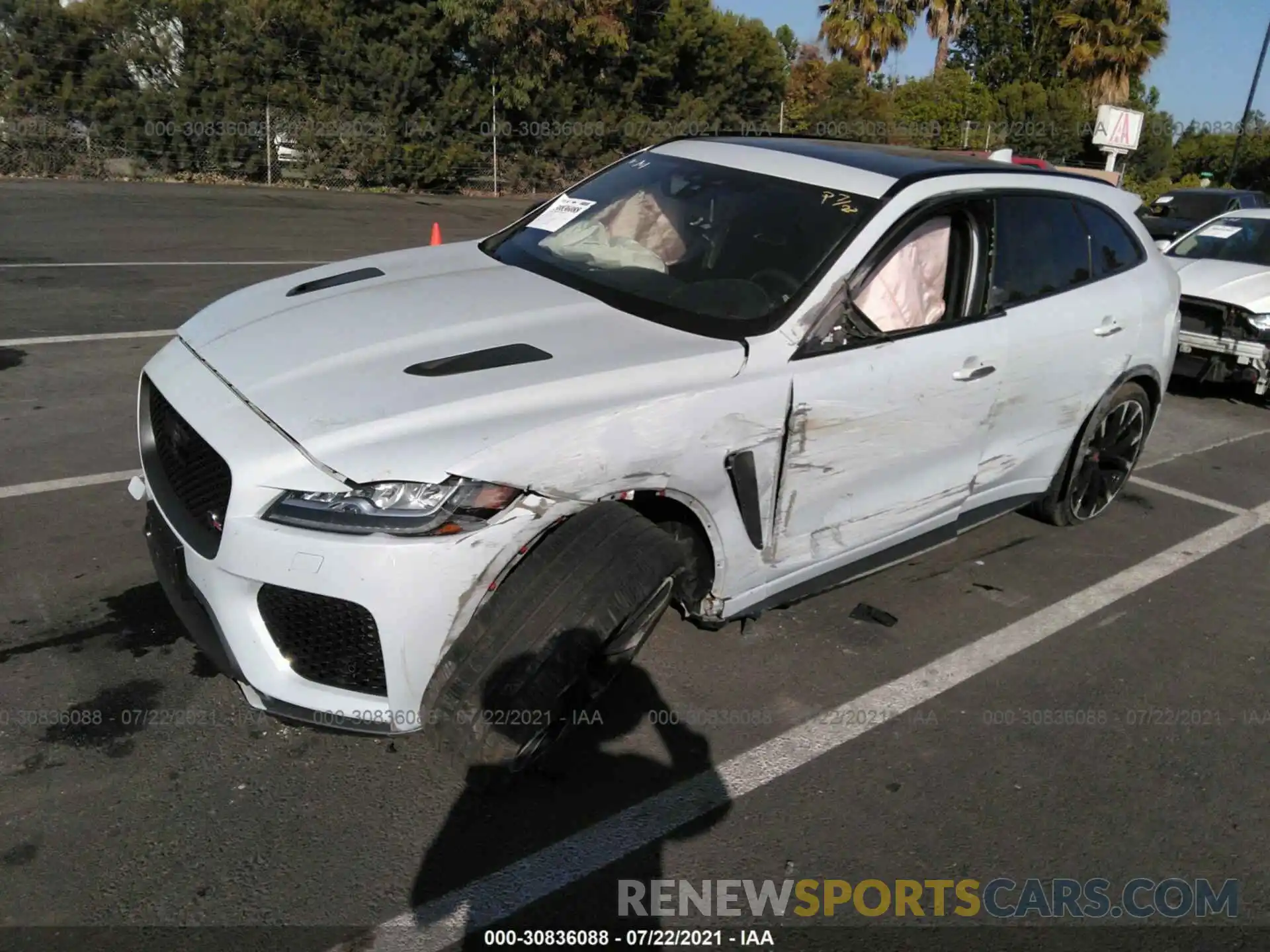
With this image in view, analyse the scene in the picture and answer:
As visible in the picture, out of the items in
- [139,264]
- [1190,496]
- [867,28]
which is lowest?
[1190,496]

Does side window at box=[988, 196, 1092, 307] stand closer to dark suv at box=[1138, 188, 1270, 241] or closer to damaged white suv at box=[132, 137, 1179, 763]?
damaged white suv at box=[132, 137, 1179, 763]

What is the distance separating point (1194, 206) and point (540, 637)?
17457 mm

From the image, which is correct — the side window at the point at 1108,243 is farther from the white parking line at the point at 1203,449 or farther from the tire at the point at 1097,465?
the white parking line at the point at 1203,449

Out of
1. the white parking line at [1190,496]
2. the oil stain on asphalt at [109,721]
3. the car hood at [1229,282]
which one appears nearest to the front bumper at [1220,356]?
the car hood at [1229,282]

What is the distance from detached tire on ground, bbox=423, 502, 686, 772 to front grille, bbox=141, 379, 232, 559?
77 cm

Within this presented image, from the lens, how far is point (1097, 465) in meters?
5.35

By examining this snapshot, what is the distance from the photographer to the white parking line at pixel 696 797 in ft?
8.66

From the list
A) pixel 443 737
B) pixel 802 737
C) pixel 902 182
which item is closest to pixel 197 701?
pixel 443 737

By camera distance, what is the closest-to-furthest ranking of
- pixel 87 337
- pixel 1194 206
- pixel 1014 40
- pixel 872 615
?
1. pixel 872 615
2. pixel 87 337
3. pixel 1194 206
4. pixel 1014 40

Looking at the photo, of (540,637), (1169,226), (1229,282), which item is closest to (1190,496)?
Answer: (1229,282)

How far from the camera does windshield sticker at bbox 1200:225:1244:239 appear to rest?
961 cm

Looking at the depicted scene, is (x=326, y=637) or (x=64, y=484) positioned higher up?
(x=326, y=637)

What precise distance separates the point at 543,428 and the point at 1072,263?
308 cm

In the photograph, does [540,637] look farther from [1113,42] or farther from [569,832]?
[1113,42]
